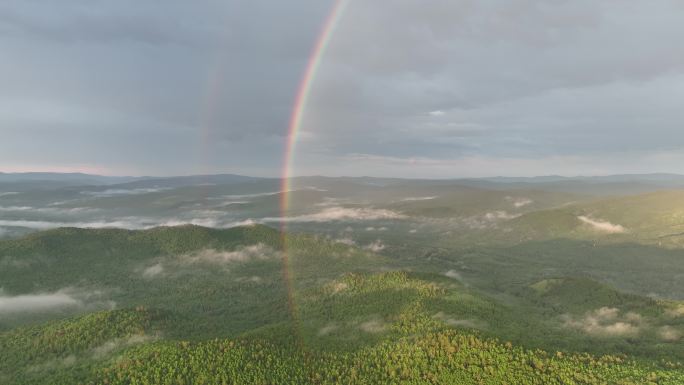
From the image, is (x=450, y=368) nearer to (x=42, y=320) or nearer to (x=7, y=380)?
(x=7, y=380)

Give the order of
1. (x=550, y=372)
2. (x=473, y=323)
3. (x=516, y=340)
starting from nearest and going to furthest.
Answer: (x=550, y=372), (x=516, y=340), (x=473, y=323)

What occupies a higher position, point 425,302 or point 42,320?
point 425,302

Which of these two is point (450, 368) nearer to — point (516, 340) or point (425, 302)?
point (516, 340)

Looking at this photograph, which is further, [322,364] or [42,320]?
[42,320]

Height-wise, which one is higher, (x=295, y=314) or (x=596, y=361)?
(x=596, y=361)

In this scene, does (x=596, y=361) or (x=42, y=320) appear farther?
(x=42, y=320)

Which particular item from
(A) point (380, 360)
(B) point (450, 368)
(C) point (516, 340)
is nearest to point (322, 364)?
(A) point (380, 360)

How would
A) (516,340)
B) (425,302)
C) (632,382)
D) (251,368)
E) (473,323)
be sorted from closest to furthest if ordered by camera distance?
(632,382) → (251,368) → (516,340) → (473,323) → (425,302)

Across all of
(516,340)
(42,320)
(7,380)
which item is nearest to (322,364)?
(516,340)

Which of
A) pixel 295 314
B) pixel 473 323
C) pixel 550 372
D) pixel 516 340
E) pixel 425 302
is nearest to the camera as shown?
pixel 550 372
